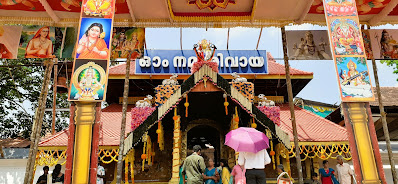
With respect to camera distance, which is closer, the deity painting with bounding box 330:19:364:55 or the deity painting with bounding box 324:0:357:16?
the deity painting with bounding box 330:19:364:55

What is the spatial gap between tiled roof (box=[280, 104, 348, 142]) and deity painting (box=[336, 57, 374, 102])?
5.29 m

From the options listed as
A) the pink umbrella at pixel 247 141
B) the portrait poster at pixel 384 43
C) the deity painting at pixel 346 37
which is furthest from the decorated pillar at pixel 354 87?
the portrait poster at pixel 384 43

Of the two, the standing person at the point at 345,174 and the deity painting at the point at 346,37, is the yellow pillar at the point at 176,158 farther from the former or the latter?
the deity painting at the point at 346,37

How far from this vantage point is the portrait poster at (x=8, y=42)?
9.45m

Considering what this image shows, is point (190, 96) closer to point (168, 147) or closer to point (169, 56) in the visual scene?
point (168, 147)

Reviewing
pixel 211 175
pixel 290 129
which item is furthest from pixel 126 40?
pixel 290 129

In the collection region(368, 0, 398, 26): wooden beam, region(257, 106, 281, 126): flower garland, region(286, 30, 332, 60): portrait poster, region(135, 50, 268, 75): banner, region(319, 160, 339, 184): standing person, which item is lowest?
region(319, 160, 339, 184): standing person

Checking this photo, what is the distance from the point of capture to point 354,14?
21.6ft

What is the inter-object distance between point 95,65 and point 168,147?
7479 mm

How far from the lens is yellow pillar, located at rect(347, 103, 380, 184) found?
549 cm

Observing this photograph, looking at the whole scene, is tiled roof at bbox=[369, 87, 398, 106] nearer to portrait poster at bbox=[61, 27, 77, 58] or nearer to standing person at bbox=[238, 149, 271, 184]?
standing person at bbox=[238, 149, 271, 184]

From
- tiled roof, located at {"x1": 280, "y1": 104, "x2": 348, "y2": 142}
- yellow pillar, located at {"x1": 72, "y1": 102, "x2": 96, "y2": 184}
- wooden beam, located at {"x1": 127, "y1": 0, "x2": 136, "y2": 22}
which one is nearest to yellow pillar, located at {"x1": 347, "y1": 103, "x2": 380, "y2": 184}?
yellow pillar, located at {"x1": 72, "y1": 102, "x2": 96, "y2": 184}

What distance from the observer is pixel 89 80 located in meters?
5.72

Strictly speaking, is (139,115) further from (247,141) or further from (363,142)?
(363,142)
